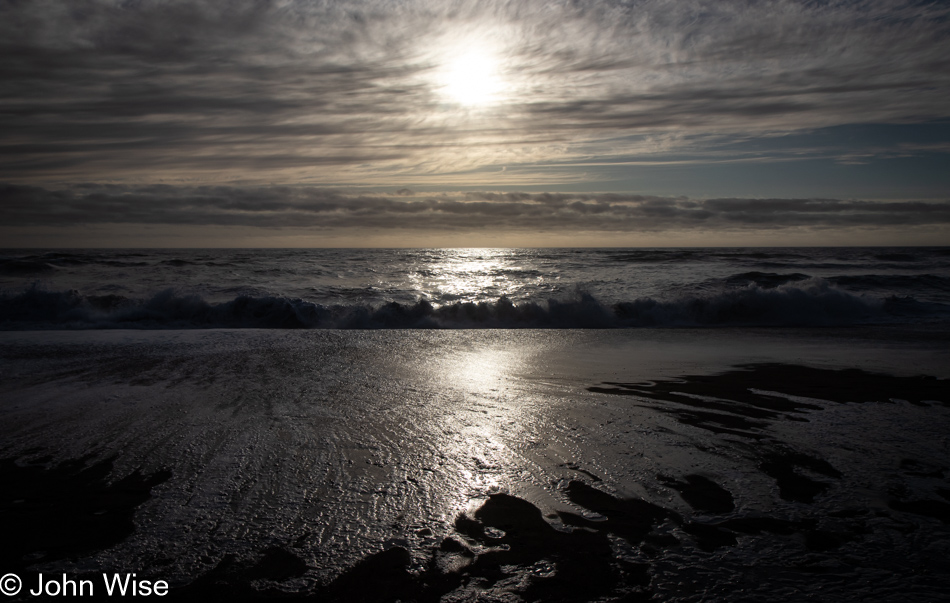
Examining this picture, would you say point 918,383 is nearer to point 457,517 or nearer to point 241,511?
point 457,517

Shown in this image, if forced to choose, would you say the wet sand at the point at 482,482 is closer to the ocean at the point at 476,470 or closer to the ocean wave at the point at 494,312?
the ocean at the point at 476,470

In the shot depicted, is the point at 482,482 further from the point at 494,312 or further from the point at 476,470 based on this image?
the point at 494,312

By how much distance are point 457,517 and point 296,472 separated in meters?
1.20

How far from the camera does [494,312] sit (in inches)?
496

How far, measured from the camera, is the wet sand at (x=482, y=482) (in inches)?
89.2

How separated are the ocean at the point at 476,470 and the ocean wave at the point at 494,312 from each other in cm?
372

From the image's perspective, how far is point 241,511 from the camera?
9.16 feet

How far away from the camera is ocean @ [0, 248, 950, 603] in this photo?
89.4 inches

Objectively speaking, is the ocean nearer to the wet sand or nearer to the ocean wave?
the wet sand

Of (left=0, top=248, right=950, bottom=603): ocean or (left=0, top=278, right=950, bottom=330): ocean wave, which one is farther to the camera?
(left=0, top=278, right=950, bottom=330): ocean wave

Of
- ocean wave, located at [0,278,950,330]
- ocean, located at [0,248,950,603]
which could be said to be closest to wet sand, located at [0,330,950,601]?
ocean, located at [0,248,950,603]

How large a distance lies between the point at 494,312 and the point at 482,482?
31.1ft

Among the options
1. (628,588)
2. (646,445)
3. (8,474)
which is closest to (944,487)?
(646,445)

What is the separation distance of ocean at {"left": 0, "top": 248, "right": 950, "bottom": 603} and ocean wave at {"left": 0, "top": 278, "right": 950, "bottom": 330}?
3718 millimetres
